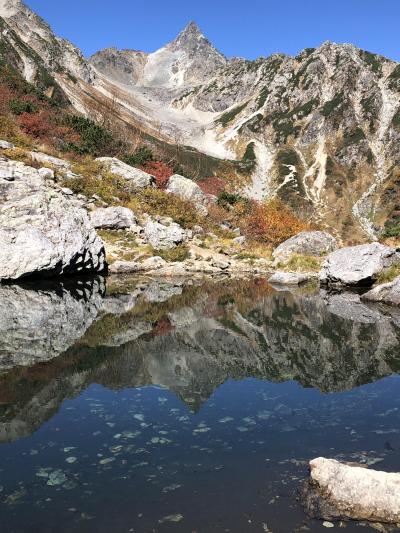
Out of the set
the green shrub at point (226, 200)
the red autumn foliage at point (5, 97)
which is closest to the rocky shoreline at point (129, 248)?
the green shrub at point (226, 200)

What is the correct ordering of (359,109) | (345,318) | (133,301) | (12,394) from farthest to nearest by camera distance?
(359,109)
(133,301)
(345,318)
(12,394)

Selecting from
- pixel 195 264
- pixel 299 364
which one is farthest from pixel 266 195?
pixel 299 364

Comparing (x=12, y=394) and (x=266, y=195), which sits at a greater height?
(x=266, y=195)

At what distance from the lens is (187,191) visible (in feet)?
135

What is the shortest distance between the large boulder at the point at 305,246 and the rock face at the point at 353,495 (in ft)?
90.7

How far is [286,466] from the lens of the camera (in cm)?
684

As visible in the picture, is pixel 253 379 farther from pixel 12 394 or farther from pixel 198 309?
pixel 198 309

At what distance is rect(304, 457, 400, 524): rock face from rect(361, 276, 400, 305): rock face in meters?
15.3

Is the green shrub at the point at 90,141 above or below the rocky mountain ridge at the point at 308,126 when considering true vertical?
below

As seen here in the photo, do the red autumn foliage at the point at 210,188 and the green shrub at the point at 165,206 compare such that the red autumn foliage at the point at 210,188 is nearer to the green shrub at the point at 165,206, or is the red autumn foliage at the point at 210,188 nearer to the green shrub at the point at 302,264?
the green shrub at the point at 165,206

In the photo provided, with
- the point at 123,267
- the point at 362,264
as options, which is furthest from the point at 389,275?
the point at 123,267

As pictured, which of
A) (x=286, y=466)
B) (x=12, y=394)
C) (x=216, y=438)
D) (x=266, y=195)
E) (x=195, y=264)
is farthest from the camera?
(x=266, y=195)

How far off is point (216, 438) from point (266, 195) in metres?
102

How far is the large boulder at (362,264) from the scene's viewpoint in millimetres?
24000
